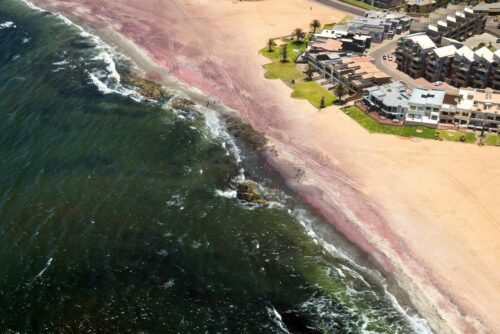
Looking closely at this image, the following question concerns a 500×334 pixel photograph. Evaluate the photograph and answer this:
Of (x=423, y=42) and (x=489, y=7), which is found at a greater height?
(x=489, y=7)

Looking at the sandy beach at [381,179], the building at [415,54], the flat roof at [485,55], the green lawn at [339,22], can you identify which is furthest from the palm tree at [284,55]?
the flat roof at [485,55]

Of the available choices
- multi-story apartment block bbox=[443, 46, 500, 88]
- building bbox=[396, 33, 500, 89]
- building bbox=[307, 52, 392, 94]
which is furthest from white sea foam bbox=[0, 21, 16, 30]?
multi-story apartment block bbox=[443, 46, 500, 88]

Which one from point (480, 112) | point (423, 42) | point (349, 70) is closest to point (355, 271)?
point (480, 112)

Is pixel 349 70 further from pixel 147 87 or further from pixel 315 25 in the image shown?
pixel 147 87

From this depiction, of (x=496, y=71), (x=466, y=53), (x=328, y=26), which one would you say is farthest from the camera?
(x=328, y=26)

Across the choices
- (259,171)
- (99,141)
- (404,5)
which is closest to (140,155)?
(99,141)

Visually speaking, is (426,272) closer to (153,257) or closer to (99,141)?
(153,257)

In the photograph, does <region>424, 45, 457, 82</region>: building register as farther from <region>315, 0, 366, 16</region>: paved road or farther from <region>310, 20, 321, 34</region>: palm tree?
<region>315, 0, 366, 16</region>: paved road
